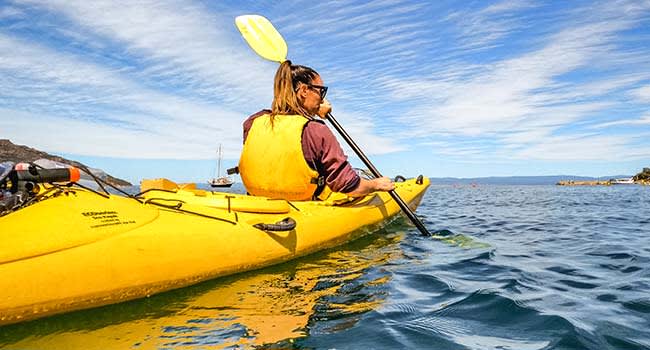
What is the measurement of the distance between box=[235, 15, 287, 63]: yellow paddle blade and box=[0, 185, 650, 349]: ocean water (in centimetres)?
394

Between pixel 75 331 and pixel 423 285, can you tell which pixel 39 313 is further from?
pixel 423 285

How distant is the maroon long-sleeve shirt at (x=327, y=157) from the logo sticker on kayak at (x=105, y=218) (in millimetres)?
2212

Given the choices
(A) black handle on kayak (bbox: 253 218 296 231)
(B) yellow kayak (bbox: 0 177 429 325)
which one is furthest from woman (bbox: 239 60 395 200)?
(A) black handle on kayak (bbox: 253 218 296 231)

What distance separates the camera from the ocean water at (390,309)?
2656 millimetres

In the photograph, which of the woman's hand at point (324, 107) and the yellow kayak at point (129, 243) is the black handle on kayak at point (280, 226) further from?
the woman's hand at point (324, 107)

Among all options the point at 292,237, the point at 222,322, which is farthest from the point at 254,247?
the point at 222,322

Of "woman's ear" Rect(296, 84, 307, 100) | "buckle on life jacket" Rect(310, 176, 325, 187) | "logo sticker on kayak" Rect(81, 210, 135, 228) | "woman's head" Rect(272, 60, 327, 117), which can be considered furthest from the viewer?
"woman's ear" Rect(296, 84, 307, 100)

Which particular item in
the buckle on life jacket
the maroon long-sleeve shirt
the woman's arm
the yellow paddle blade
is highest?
the yellow paddle blade

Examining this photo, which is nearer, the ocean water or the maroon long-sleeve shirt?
the ocean water

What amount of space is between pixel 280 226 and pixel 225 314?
1316 millimetres

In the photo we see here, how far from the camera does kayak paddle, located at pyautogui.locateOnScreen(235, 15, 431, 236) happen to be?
749 centimetres

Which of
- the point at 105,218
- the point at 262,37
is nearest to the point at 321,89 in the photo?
the point at 262,37

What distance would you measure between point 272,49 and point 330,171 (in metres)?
3.46

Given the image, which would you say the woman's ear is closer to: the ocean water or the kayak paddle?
the kayak paddle
